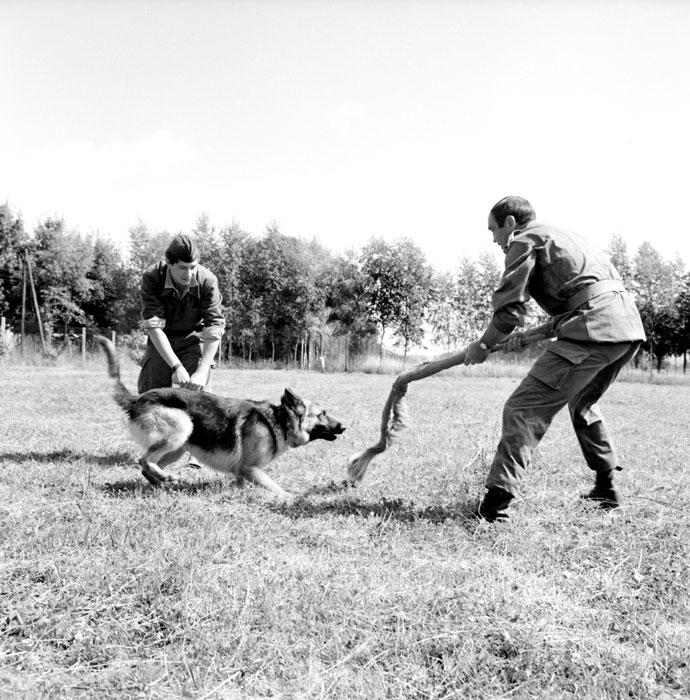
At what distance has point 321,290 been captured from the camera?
4188 centimetres

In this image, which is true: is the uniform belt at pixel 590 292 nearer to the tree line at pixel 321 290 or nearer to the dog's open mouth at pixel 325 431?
the dog's open mouth at pixel 325 431

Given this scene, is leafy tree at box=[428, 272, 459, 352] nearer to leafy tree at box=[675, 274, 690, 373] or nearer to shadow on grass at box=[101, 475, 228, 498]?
leafy tree at box=[675, 274, 690, 373]

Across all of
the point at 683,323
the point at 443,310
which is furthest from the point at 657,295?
the point at 443,310

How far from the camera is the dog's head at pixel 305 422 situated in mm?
6234

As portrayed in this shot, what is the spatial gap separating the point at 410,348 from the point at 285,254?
37.6 ft

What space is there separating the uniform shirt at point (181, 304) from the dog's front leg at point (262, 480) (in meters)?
1.78

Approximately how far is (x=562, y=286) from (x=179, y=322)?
4407 millimetres

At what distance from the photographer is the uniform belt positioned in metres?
4.41

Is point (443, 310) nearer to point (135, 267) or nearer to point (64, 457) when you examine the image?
point (135, 267)

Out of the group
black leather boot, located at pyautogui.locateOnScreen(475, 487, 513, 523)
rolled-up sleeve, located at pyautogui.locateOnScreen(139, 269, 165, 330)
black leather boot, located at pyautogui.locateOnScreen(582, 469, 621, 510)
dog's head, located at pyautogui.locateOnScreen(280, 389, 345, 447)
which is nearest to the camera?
black leather boot, located at pyautogui.locateOnScreen(475, 487, 513, 523)

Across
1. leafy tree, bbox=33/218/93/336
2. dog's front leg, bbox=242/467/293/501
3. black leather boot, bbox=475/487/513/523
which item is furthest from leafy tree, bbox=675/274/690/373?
leafy tree, bbox=33/218/93/336

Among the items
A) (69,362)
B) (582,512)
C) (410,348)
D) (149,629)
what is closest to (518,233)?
(582,512)

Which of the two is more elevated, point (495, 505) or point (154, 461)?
point (154, 461)

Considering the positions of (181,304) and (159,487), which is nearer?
(159,487)
